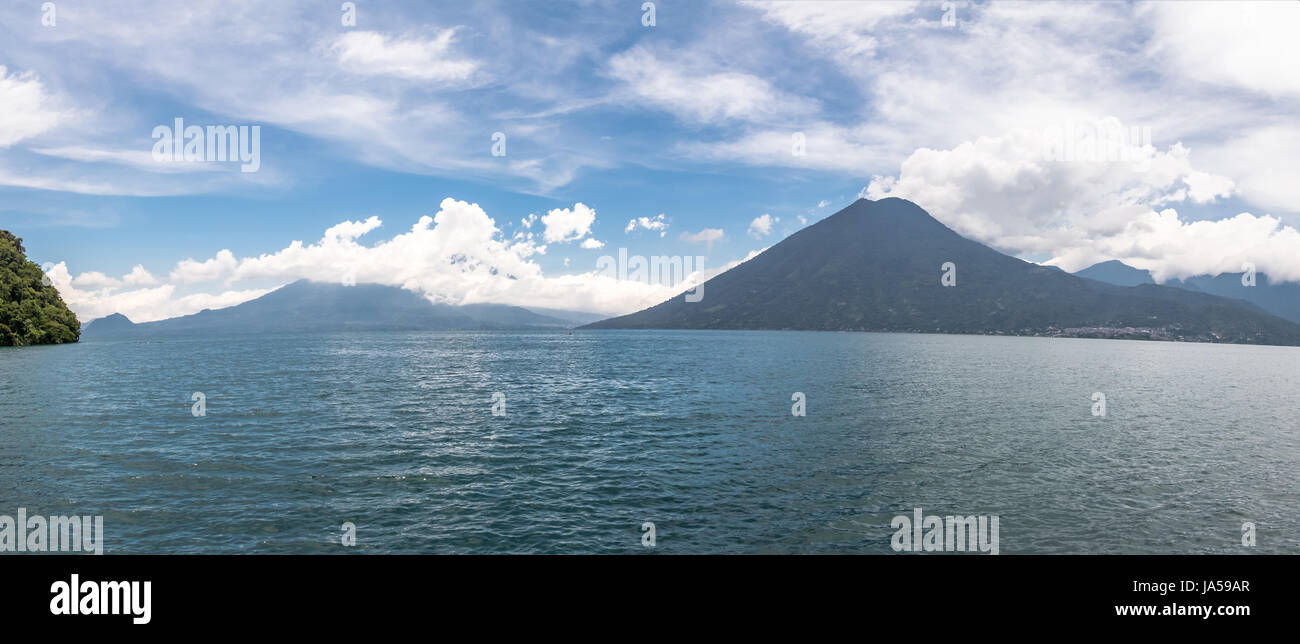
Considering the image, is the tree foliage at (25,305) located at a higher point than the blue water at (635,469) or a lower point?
higher

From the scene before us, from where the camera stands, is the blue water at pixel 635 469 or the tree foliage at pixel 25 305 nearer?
the blue water at pixel 635 469

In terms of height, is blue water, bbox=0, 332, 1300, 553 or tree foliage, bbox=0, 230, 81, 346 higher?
tree foliage, bbox=0, 230, 81, 346

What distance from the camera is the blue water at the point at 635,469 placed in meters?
27.3

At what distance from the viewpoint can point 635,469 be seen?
38781mm

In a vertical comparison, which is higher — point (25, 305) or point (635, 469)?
point (25, 305)

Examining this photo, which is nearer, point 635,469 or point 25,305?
point 635,469

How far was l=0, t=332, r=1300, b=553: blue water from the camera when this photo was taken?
2730 cm

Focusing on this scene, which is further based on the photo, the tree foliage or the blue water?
the tree foliage
